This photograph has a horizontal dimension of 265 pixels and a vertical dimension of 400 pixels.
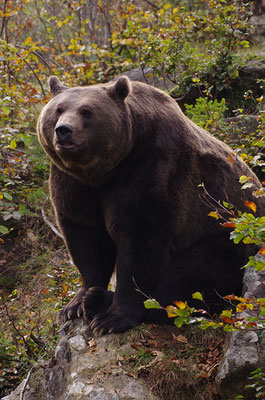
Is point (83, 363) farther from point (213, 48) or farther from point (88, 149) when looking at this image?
point (213, 48)

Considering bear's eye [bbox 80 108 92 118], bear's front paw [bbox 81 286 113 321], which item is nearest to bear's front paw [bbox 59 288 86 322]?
bear's front paw [bbox 81 286 113 321]

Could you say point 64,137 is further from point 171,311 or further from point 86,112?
point 171,311

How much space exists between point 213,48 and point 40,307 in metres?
4.55

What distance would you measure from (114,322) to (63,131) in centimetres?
148

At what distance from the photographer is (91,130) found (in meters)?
3.95

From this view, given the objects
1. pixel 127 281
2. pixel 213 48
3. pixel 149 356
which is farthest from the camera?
pixel 213 48

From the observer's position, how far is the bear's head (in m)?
3.87

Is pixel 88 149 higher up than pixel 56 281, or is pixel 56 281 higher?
pixel 88 149

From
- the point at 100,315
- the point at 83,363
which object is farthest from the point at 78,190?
the point at 83,363

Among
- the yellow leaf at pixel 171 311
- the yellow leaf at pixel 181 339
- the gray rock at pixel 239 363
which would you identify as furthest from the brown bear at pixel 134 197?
the yellow leaf at pixel 171 311

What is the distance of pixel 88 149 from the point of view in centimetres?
394

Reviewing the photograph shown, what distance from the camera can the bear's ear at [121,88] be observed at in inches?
161

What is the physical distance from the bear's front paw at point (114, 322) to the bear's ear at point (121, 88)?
1662 mm

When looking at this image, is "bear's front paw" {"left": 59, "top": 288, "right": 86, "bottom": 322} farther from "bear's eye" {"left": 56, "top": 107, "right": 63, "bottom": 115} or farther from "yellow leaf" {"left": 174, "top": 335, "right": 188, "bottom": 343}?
"bear's eye" {"left": 56, "top": 107, "right": 63, "bottom": 115}
